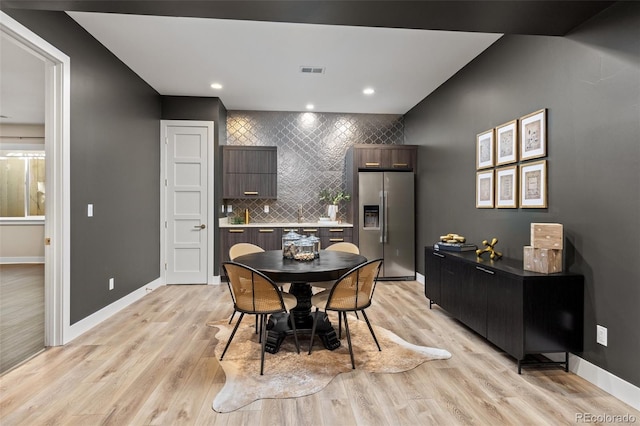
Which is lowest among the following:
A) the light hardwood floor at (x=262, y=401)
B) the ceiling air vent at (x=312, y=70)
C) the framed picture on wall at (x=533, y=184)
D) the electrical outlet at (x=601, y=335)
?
the light hardwood floor at (x=262, y=401)

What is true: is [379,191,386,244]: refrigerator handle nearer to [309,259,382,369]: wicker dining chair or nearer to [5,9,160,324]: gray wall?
[309,259,382,369]: wicker dining chair

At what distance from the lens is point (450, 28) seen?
8.18 feet

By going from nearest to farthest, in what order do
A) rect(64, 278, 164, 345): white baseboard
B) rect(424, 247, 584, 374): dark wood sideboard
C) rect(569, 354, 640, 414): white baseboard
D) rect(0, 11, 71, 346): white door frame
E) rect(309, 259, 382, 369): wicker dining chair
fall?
rect(569, 354, 640, 414): white baseboard
rect(424, 247, 584, 374): dark wood sideboard
rect(309, 259, 382, 369): wicker dining chair
rect(0, 11, 71, 346): white door frame
rect(64, 278, 164, 345): white baseboard

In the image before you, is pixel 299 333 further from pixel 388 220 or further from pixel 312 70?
pixel 312 70

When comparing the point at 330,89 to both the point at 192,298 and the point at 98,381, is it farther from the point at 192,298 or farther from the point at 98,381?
the point at 98,381

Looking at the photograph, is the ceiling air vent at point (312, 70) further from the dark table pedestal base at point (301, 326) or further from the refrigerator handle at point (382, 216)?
the dark table pedestal base at point (301, 326)

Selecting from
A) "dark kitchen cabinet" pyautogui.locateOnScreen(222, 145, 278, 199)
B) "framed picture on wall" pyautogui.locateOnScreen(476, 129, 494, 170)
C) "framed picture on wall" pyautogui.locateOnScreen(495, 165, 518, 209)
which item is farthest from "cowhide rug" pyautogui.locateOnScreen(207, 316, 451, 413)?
"dark kitchen cabinet" pyautogui.locateOnScreen(222, 145, 278, 199)

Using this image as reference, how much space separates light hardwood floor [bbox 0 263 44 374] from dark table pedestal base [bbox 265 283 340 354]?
196 centimetres

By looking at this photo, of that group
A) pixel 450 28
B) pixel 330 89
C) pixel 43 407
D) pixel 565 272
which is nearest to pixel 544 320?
pixel 565 272

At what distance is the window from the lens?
695 cm

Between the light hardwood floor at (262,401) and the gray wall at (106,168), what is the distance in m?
0.74

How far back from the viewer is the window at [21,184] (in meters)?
6.95

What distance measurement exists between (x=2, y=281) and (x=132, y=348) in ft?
14.0

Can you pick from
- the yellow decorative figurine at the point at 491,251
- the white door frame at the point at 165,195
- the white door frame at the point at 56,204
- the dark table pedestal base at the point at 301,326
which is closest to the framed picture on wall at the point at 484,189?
the yellow decorative figurine at the point at 491,251
